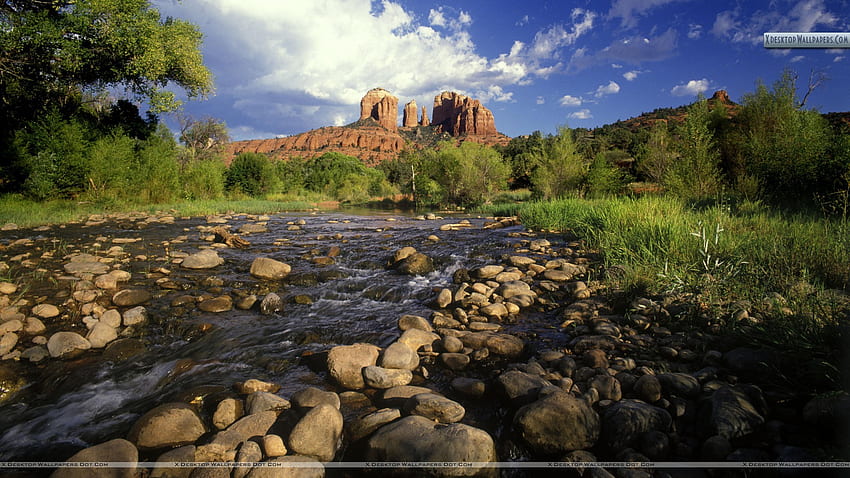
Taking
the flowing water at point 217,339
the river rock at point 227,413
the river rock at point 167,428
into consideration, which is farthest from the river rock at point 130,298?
the river rock at point 227,413

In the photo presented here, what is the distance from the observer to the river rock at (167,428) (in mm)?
2471

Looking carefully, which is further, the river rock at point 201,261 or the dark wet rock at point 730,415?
the river rock at point 201,261

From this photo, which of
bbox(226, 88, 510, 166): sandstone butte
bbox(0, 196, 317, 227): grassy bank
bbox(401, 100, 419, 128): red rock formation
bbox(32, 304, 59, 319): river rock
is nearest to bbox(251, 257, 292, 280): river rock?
bbox(32, 304, 59, 319): river rock

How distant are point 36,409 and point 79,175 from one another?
18925 millimetres

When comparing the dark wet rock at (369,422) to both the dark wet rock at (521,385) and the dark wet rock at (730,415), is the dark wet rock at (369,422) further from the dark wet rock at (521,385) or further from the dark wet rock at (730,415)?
the dark wet rock at (730,415)

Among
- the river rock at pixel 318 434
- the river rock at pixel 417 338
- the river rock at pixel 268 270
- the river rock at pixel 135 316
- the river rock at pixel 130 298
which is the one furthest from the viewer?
the river rock at pixel 268 270

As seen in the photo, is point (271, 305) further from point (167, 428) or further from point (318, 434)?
point (318, 434)

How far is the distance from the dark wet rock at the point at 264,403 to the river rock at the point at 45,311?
3.84 m

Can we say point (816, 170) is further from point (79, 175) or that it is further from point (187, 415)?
point (79, 175)

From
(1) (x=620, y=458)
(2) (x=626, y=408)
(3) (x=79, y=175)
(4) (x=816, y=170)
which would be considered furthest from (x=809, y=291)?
(3) (x=79, y=175)

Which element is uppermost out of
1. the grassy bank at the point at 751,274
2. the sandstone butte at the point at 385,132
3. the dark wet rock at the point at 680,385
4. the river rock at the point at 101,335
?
the sandstone butte at the point at 385,132

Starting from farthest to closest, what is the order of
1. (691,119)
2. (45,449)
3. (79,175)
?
(79,175), (691,119), (45,449)

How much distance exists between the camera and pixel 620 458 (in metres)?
2.12

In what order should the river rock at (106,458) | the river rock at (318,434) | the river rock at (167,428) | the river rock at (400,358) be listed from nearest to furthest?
the river rock at (106,458)
the river rock at (318,434)
the river rock at (167,428)
the river rock at (400,358)
